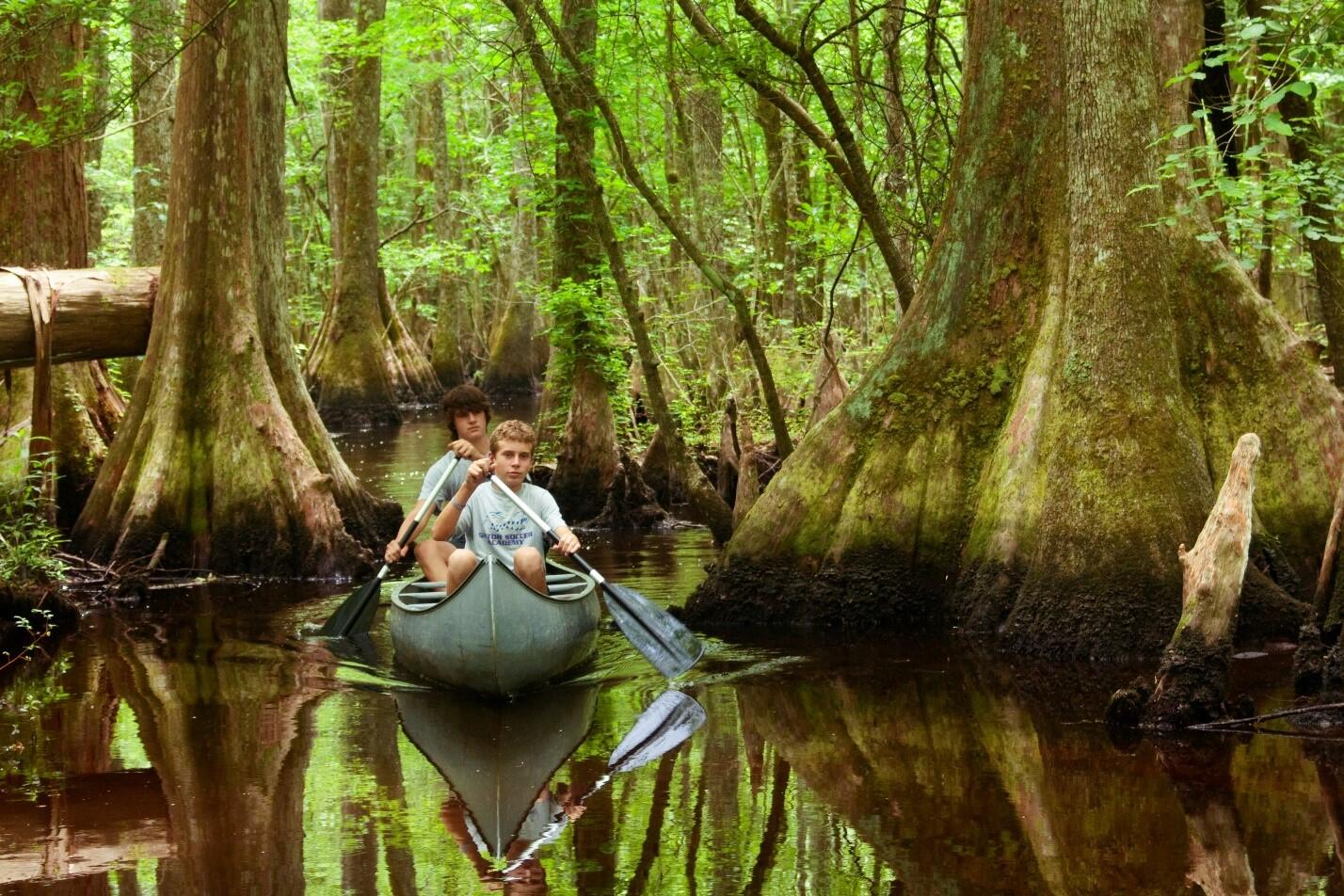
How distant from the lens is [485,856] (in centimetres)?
511

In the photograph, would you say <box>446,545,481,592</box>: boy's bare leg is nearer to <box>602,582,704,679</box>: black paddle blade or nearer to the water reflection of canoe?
the water reflection of canoe

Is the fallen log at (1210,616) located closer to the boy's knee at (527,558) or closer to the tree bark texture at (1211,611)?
the tree bark texture at (1211,611)

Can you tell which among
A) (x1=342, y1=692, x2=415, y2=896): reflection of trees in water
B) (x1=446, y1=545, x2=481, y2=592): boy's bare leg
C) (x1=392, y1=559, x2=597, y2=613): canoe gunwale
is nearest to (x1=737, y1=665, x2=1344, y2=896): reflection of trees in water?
(x1=392, y1=559, x2=597, y2=613): canoe gunwale

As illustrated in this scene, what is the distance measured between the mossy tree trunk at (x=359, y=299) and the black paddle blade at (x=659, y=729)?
1802 centimetres

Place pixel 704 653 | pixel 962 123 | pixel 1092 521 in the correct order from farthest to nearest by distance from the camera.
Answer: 1. pixel 962 123
2. pixel 704 653
3. pixel 1092 521

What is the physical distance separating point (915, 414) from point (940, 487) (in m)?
0.49

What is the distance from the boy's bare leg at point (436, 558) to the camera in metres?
9.12

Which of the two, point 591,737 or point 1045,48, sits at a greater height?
point 1045,48

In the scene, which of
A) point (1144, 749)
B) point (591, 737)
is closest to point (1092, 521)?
point (1144, 749)

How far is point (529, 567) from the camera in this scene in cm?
823

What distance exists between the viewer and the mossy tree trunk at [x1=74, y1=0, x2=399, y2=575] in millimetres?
11742

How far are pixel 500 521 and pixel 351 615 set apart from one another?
1.56 meters

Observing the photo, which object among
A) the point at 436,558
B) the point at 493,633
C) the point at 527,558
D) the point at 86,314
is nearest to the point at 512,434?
the point at 527,558

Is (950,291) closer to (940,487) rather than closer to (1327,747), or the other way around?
(940,487)
